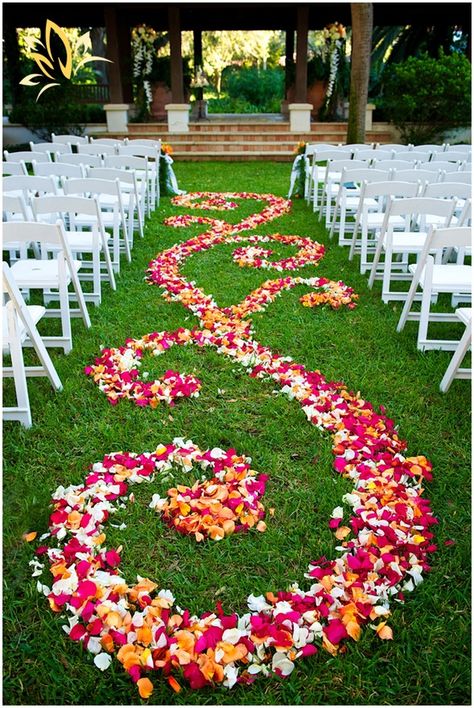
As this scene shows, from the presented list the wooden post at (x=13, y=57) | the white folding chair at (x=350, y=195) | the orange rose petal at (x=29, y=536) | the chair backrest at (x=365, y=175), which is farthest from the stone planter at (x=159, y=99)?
the orange rose petal at (x=29, y=536)

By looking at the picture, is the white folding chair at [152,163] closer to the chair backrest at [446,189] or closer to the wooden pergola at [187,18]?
the chair backrest at [446,189]

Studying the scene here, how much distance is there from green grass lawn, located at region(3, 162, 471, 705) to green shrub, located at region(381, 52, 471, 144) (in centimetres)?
1176

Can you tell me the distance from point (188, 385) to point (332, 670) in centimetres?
195

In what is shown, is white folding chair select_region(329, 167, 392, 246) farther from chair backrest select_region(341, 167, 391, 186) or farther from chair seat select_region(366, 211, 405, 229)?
chair seat select_region(366, 211, 405, 229)

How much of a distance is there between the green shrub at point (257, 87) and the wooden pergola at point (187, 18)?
5.14 metres

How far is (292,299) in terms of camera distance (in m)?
5.09

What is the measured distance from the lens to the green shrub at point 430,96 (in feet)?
47.0

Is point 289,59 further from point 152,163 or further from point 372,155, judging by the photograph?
point 372,155

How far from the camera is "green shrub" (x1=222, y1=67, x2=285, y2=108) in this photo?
25188 millimetres

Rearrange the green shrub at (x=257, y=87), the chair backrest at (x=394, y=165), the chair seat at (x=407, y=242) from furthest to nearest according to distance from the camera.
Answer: the green shrub at (x=257, y=87), the chair backrest at (x=394, y=165), the chair seat at (x=407, y=242)

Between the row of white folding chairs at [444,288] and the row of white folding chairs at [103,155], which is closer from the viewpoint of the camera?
the row of white folding chairs at [444,288]

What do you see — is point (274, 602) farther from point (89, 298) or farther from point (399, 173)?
point (399, 173)

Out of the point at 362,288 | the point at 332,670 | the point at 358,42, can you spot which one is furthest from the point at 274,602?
the point at 358,42

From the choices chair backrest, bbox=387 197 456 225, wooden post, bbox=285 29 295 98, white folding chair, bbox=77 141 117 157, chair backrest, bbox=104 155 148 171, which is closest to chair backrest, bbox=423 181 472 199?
chair backrest, bbox=387 197 456 225
